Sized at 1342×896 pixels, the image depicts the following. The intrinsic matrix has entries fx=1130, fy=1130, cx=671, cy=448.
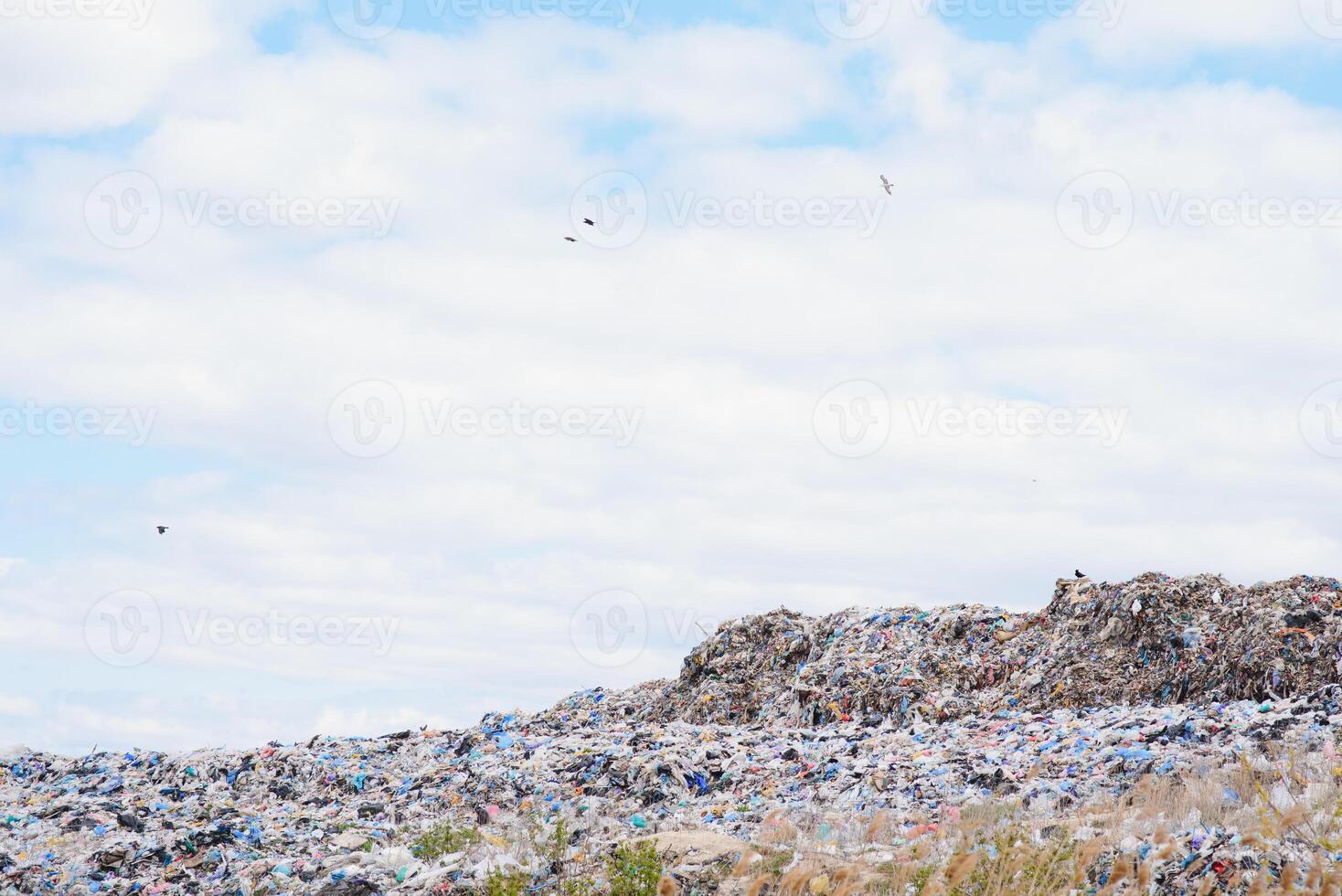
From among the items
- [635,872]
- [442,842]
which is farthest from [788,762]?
[635,872]

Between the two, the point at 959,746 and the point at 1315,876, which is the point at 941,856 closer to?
A: the point at 1315,876

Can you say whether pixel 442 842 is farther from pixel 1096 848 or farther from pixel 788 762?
pixel 1096 848

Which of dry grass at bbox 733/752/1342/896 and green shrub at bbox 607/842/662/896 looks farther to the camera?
green shrub at bbox 607/842/662/896

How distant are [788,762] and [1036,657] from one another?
568 centimetres

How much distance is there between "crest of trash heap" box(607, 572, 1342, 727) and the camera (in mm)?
13922

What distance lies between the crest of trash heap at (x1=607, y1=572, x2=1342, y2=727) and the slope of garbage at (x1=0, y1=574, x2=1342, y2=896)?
0.04 metres

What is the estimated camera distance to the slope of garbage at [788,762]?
8016mm

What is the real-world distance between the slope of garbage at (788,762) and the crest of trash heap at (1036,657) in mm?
38

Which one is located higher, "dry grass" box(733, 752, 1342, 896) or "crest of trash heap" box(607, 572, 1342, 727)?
"crest of trash heap" box(607, 572, 1342, 727)

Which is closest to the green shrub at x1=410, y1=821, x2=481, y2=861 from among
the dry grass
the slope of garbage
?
the slope of garbage

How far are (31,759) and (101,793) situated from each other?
4.21m

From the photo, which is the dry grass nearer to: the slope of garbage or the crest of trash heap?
the slope of garbage

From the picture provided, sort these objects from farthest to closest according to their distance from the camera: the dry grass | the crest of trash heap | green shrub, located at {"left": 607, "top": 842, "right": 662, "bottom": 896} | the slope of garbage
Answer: the crest of trash heap, the slope of garbage, green shrub, located at {"left": 607, "top": 842, "right": 662, "bottom": 896}, the dry grass

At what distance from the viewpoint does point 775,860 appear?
22.0 ft
